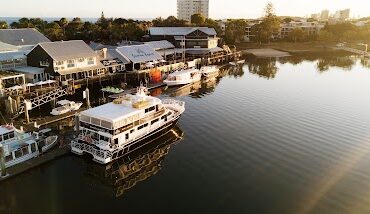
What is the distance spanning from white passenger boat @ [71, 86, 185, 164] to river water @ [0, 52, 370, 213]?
1.28 meters

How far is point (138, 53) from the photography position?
237 feet

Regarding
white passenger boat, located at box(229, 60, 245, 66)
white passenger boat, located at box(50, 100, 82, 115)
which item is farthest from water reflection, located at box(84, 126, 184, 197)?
white passenger boat, located at box(229, 60, 245, 66)

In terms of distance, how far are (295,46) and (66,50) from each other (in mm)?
105858

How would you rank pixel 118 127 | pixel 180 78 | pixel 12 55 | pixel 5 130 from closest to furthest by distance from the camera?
pixel 5 130 < pixel 118 127 < pixel 12 55 < pixel 180 78

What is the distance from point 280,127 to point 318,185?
46.4 ft

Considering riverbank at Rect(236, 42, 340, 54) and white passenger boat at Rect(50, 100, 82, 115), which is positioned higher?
riverbank at Rect(236, 42, 340, 54)

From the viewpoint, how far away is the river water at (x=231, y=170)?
2683 cm

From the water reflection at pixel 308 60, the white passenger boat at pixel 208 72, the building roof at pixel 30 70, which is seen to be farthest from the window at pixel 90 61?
the water reflection at pixel 308 60

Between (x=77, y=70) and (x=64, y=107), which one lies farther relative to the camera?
(x=77, y=70)

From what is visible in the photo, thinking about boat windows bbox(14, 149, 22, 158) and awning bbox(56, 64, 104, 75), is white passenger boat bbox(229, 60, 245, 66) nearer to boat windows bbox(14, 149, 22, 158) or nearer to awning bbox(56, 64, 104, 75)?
awning bbox(56, 64, 104, 75)

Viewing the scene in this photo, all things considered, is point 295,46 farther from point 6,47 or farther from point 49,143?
point 49,143

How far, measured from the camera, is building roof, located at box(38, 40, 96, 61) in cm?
5666

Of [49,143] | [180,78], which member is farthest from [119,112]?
[180,78]

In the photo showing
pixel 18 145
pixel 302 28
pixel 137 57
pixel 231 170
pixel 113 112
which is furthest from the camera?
pixel 302 28
